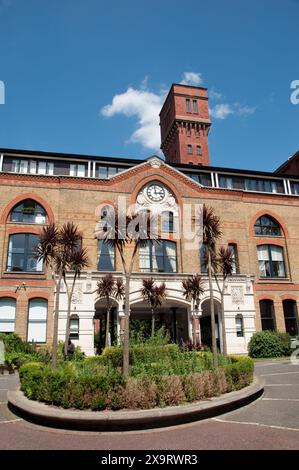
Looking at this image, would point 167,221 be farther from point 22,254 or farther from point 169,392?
point 169,392

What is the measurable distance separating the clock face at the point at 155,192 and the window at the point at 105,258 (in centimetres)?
558

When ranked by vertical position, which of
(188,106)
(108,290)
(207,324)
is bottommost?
(207,324)

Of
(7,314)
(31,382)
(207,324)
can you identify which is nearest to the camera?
(31,382)

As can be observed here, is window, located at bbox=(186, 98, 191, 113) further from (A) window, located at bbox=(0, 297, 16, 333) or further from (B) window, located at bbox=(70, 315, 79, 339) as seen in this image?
(A) window, located at bbox=(0, 297, 16, 333)

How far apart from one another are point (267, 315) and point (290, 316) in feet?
7.11

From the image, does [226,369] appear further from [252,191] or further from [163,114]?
[163,114]

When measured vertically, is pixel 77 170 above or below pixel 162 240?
above

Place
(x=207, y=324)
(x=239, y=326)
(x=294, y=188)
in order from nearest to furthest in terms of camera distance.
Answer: (x=239, y=326) < (x=207, y=324) < (x=294, y=188)

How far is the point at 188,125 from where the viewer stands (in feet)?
173

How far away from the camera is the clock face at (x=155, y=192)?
2969 centimetres

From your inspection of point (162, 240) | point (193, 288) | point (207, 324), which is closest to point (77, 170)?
point (162, 240)

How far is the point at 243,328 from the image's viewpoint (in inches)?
1096

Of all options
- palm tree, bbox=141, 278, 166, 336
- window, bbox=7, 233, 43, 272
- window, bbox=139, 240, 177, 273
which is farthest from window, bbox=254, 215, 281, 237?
window, bbox=7, 233, 43, 272

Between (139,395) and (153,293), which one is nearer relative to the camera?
(139,395)
